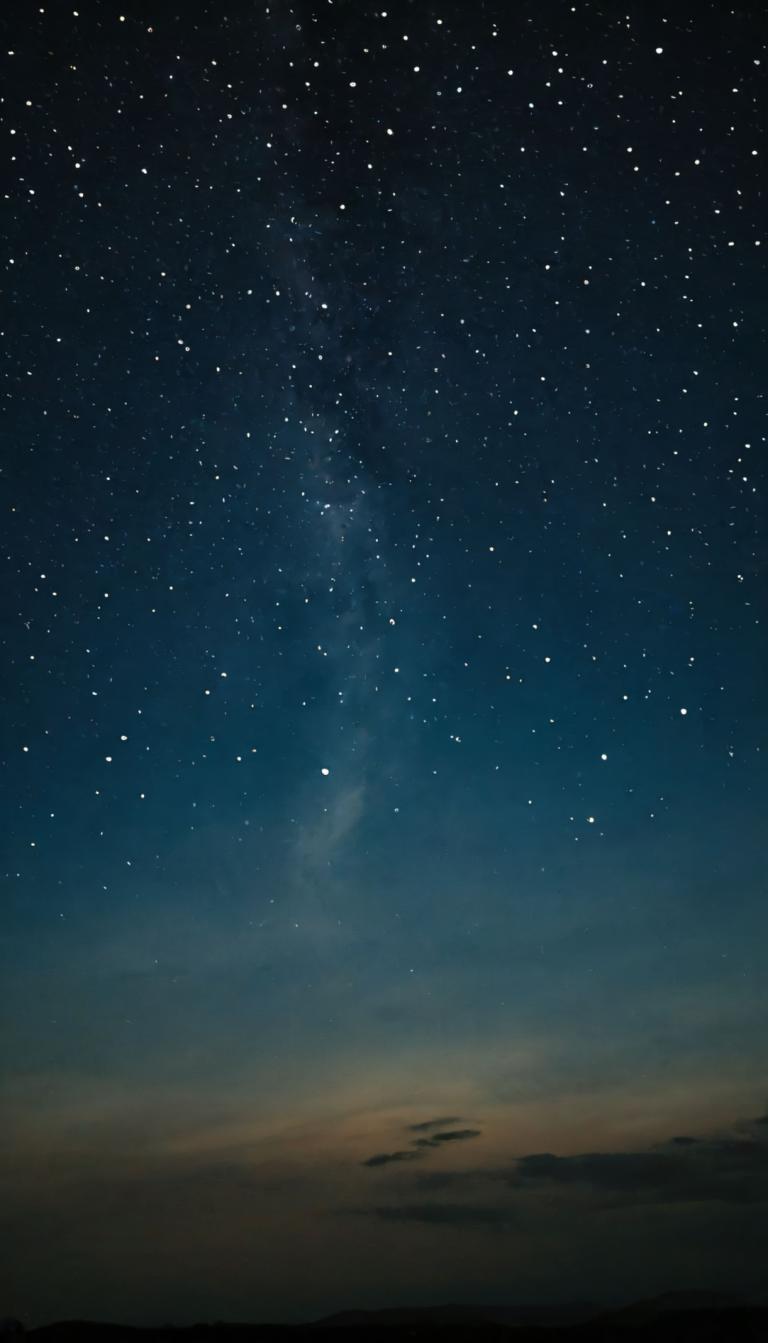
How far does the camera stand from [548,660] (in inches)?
338

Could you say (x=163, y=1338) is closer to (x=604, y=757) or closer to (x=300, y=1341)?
(x=300, y=1341)

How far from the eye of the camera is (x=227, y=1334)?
2472cm

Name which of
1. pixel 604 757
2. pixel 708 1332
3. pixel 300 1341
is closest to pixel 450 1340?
pixel 300 1341

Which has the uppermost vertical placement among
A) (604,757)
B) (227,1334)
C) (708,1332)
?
(604,757)

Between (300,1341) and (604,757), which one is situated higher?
(604,757)

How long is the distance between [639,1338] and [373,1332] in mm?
7485

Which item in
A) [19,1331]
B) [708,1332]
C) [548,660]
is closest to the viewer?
[548,660]

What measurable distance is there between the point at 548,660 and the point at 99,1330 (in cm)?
2936

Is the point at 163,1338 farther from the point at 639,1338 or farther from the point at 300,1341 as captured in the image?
the point at 639,1338

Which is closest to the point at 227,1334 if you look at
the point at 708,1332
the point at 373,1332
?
the point at 373,1332

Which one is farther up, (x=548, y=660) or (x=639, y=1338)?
(x=548, y=660)

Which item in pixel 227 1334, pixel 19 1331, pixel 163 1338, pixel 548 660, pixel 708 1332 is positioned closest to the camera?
pixel 548 660

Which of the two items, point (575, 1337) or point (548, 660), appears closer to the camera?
point (548, 660)

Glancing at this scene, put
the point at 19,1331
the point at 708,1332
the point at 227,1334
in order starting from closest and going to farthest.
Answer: the point at 19,1331
the point at 227,1334
the point at 708,1332
